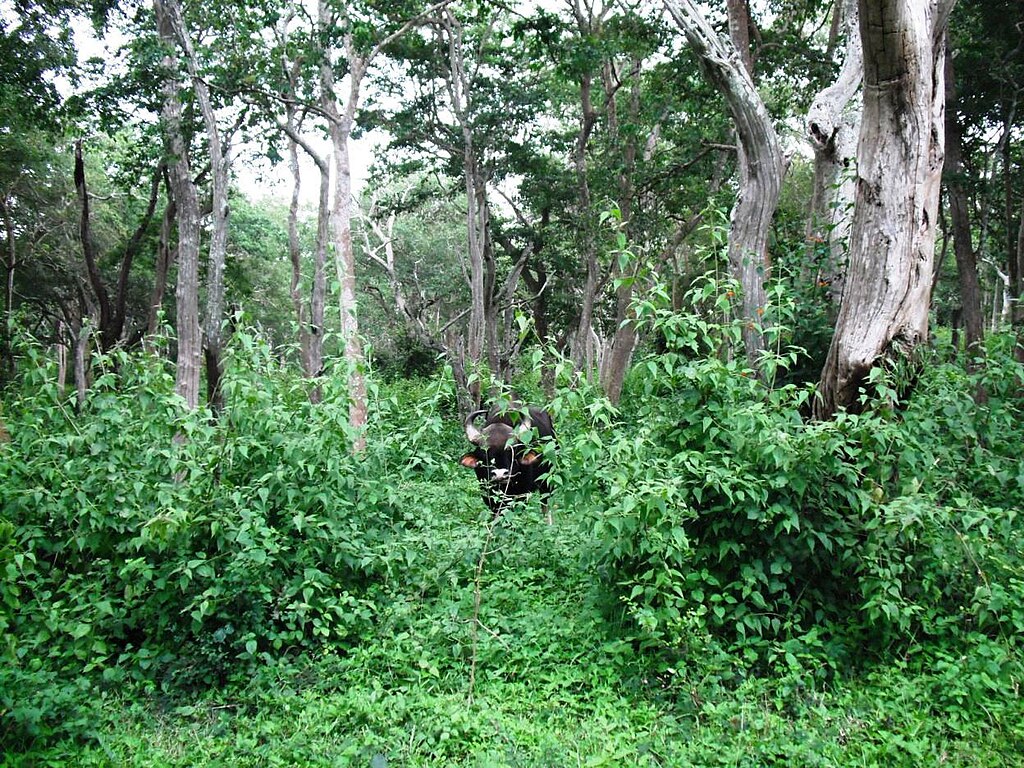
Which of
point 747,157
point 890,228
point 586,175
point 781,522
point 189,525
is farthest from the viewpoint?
point 586,175

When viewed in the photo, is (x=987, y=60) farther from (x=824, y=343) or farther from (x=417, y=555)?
(x=417, y=555)

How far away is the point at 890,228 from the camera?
545 centimetres

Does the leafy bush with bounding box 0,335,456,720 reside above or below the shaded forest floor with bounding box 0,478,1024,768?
above

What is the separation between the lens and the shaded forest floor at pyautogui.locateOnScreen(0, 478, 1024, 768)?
382cm

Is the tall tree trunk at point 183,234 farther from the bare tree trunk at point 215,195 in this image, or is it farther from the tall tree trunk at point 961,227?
the tall tree trunk at point 961,227

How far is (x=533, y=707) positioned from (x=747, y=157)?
5146mm

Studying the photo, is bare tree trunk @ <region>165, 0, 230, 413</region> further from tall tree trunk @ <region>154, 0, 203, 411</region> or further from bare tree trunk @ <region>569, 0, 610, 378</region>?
bare tree trunk @ <region>569, 0, 610, 378</region>

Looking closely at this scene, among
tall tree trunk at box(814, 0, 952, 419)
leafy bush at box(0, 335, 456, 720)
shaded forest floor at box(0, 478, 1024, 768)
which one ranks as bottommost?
shaded forest floor at box(0, 478, 1024, 768)

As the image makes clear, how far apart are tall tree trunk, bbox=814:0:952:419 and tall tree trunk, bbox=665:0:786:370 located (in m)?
1.11

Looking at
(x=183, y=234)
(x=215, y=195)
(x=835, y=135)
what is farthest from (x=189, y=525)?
(x=215, y=195)

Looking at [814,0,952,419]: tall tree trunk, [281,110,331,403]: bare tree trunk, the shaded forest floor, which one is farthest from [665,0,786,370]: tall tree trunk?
[281,110,331,403]: bare tree trunk

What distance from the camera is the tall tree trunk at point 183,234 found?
38.3ft

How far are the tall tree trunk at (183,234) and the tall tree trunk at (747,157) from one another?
769 cm

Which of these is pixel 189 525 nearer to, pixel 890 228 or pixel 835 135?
pixel 890 228
